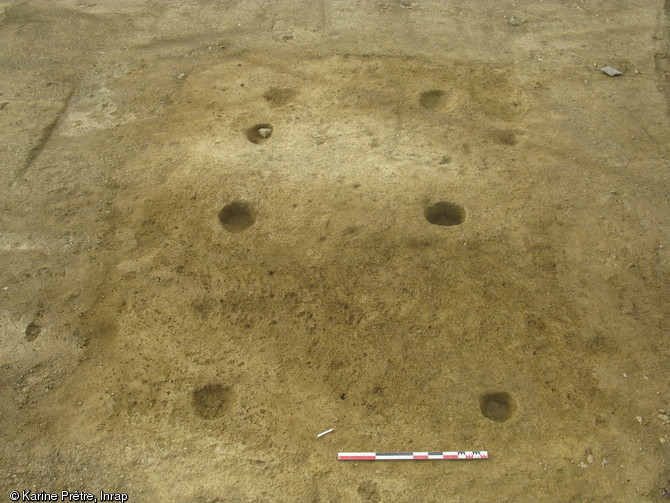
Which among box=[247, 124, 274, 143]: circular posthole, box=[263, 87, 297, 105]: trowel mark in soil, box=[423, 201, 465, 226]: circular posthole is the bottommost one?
box=[423, 201, 465, 226]: circular posthole

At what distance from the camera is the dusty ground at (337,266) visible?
13.3 ft

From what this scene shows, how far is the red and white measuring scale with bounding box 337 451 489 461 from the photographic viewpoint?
4.00 m

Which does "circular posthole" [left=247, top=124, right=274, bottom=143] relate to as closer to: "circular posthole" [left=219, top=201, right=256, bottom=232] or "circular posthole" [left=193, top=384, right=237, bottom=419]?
"circular posthole" [left=219, top=201, right=256, bottom=232]

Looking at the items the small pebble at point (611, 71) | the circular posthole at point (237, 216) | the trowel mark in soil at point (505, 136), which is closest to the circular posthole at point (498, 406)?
the circular posthole at point (237, 216)

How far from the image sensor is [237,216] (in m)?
5.90

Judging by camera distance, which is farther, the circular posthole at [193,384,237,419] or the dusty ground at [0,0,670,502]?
the circular posthole at [193,384,237,419]

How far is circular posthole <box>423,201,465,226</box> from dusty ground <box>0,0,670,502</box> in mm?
49

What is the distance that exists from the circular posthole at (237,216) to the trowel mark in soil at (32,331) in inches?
78.7

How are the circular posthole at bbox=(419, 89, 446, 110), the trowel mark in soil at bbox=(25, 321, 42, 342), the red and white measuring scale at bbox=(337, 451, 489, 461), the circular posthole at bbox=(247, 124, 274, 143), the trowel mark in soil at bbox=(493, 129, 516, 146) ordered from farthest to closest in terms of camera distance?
the circular posthole at bbox=(419, 89, 446, 110) → the circular posthole at bbox=(247, 124, 274, 143) → the trowel mark in soil at bbox=(493, 129, 516, 146) → the trowel mark in soil at bbox=(25, 321, 42, 342) → the red and white measuring scale at bbox=(337, 451, 489, 461)

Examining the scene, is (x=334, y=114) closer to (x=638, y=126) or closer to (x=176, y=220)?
(x=176, y=220)

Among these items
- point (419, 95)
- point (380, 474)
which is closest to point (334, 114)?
point (419, 95)

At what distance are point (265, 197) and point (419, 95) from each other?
280 cm

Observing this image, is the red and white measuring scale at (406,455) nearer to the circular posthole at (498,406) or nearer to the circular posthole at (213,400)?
the circular posthole at (498,406)

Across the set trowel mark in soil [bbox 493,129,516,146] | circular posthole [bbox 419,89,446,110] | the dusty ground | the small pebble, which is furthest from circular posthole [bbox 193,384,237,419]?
the small pebble
